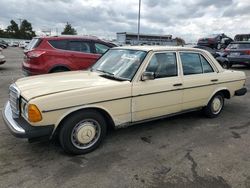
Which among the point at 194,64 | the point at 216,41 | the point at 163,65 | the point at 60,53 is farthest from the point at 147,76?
the point at 216,41

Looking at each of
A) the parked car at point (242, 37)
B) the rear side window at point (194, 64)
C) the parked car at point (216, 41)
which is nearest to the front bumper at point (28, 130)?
the rear side window at point (194, 64)

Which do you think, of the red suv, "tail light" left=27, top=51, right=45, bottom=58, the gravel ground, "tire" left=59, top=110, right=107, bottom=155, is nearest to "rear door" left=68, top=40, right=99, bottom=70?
the red suv

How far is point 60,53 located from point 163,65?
4230 millimetres

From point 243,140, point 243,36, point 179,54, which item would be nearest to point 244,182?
point 243,140

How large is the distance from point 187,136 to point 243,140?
0.95m

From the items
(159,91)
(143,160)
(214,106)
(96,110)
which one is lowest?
(143,160)

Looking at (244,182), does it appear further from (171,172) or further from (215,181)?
(171,172)

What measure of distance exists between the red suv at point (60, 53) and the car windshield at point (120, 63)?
3.03 metres

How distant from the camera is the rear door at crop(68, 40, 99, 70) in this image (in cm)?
807

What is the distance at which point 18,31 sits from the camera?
288 feet

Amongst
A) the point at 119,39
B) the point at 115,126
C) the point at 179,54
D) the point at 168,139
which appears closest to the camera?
the point at 115,126

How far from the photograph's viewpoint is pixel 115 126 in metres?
4.11

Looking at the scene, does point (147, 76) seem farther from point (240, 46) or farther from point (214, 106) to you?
point (240, 46)

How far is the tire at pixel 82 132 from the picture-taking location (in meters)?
3.61
